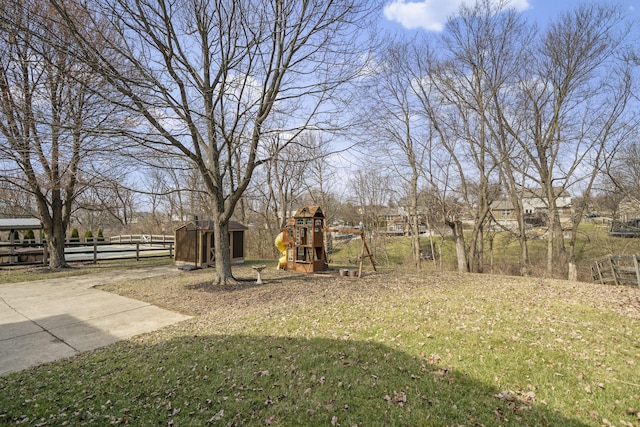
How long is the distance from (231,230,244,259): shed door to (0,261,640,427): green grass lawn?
27.8 ft

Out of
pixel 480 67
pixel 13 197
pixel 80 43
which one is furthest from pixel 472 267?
pixel 13 197

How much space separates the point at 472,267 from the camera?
50.8 ft

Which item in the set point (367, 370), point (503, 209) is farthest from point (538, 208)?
point (367, 370)

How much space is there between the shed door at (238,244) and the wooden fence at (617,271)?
14155 millimetres

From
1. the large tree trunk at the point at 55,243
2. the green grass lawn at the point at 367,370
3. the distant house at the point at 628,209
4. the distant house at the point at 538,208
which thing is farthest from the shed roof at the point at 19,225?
the distant house at the point at 628,209

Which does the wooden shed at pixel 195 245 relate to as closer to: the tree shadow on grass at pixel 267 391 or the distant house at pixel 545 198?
the tree shadow on grass at pixel 267 391

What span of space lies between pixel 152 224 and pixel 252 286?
30436mm

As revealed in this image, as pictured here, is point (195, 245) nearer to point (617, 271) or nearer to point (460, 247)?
point (460, 247)

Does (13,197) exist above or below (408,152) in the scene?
below

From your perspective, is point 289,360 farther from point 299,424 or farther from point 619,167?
point 619,167

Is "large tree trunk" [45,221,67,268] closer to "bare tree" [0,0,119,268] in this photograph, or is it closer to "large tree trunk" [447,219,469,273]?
"bare tree" [0,0,119,268]

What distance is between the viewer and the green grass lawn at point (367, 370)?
3.03 metres

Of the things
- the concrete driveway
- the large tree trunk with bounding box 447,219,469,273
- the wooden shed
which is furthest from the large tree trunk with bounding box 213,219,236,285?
the large tree trunk with bounding box 447,219,469,273

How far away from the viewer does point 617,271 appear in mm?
9836
